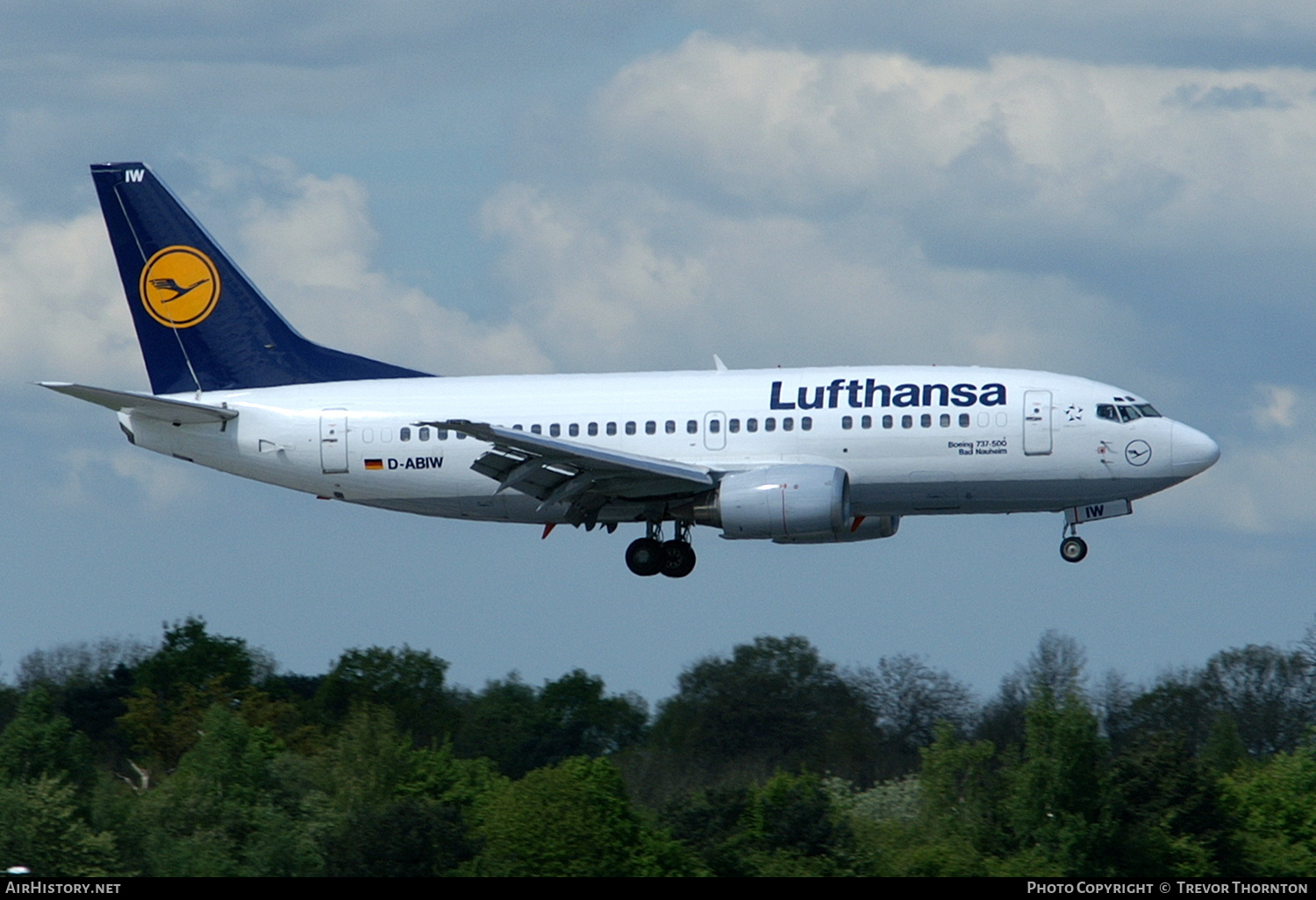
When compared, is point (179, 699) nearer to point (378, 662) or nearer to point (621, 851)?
point (378, 662)

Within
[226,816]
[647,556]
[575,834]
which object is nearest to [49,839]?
[226,816]

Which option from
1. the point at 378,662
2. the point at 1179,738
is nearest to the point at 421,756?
the point at 378,662

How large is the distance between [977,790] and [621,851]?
14298 mm

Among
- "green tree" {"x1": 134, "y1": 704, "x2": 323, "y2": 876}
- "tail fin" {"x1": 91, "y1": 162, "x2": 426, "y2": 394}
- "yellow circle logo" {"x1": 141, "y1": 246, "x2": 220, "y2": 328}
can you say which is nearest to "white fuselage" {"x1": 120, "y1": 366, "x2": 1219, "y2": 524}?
"tail fin" {"x1": 91, "y1": 162, "x2": 426, "y2": 394}

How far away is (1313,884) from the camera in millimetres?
50188

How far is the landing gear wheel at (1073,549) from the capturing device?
48.3 m

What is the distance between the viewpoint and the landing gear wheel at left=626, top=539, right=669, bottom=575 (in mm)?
50219

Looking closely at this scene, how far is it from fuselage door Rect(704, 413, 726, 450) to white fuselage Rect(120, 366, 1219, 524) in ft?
0.10

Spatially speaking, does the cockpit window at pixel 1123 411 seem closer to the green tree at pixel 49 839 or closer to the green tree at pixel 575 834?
the green tree at pixel 575 834

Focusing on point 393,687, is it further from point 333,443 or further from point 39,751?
point 333,443

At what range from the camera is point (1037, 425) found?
46.4m

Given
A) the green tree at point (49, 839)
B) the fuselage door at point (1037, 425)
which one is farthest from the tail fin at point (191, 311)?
the fuselage door at point (1037, 425)

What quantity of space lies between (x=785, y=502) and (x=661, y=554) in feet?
17.7

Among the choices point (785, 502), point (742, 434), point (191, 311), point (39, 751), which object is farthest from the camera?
point (39, 751)
